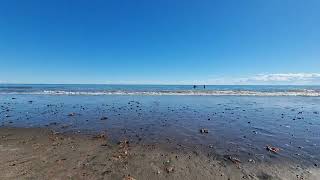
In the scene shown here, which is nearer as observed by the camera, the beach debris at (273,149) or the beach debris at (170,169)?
the beach debris at (170,169)

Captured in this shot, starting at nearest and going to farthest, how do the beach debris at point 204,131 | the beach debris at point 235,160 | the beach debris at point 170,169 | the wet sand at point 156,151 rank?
the wet sand at point 156,151, the beach debris at point 170,169, the beach debris at point 235,160, the beach debris at point 204,131

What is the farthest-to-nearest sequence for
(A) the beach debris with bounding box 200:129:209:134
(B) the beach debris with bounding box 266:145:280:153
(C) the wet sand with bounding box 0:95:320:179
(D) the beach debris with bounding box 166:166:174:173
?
(A) the beach debris with bounding box 200:129:209:134 → (B) the beach debris with bounding box 266:145:280:153 → (D) the beach debris with bounding box 166:166:174:173 → (C) the wet sand with bounding box 0:95:320:179

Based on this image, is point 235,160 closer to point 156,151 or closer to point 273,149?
point 273,149

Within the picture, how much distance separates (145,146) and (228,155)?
3284mm

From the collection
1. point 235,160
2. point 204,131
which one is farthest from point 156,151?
point 204,131

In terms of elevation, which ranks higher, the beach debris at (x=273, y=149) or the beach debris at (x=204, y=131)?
the beach debris at (x=204, y=131)

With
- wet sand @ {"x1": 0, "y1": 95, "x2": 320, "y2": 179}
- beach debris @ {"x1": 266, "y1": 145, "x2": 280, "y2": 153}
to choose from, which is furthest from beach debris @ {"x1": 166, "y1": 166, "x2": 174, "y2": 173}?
beach debris @ {"x1": 266, "y1": 145, "x2": 280, "y2": 153}

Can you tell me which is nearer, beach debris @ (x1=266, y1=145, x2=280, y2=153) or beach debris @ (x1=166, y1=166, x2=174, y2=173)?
beach debris @ (x1=166, y1=166, x2=174, y2=173)

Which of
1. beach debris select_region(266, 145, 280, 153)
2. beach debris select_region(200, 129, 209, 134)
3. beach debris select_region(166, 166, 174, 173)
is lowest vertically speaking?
beach debris select_region(166, 166, 174, 173)

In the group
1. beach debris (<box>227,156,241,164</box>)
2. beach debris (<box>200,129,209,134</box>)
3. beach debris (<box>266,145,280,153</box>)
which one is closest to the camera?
beach debris (<box>227,156,241,164</box>)

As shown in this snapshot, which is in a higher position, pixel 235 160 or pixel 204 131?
pixel 204 131

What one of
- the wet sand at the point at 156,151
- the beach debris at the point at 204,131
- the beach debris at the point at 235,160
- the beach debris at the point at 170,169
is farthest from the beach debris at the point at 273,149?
the beach debris at the point at 170,169

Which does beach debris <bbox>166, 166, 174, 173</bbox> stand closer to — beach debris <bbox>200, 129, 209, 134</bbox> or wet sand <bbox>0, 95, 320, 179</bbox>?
wet sand <bbox>0, 95, 320, 179</bbox>

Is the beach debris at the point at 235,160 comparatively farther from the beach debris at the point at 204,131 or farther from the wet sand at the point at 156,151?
the beach debris at the point at 204,131
